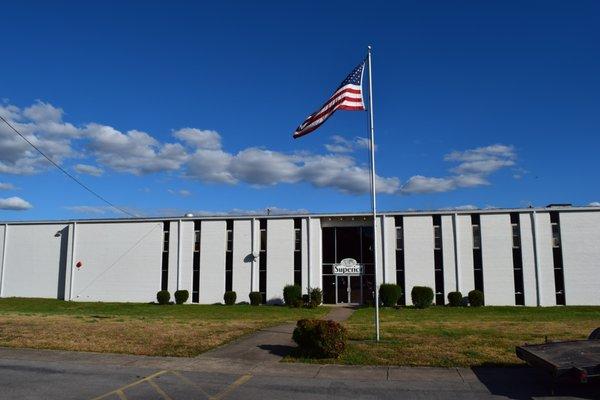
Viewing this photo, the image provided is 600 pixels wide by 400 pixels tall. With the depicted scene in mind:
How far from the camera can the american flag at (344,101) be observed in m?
15.3

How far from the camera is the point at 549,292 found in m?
33.7

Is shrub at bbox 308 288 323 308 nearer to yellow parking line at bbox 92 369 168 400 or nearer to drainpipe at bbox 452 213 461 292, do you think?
A: drainpipe at bbox 452 213 461 292

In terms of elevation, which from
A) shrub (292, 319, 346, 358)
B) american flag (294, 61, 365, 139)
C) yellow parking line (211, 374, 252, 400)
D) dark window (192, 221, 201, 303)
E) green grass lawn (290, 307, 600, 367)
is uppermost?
american flag (294, 61, 365, 139)

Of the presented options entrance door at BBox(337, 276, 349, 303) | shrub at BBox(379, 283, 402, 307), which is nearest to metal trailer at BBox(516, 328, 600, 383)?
shrub at BBox(379, 283, 402, 307)

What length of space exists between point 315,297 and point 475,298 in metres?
10.0

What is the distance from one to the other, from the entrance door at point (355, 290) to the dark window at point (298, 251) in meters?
3.61

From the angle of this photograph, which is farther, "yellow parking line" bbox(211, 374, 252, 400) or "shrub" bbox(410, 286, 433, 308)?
"shrub" bbox(410, 286, 433, 308)

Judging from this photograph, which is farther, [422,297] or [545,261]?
[545,261]

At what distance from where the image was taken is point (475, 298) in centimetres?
3331

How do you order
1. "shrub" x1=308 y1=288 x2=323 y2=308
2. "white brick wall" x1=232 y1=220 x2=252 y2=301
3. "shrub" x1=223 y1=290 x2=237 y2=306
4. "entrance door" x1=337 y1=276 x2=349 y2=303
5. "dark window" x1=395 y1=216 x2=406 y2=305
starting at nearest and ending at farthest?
1. "shrub" x1=308 y1=288 x2=323 y2=308
2. "dark window" x1=395 y1=216 x2=406 y2=305
3. "shrub" x1=223 y1=290 x2=237 y2=306
4. "entrance door" x1=337 y1=276 x2=349 y2=303
5. "white brick wall" x1=232 y1=220 x2=252 y2=301

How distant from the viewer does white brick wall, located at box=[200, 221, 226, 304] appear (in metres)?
37.7

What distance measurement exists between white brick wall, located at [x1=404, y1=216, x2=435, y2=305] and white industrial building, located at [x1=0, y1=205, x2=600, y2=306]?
0.07 m

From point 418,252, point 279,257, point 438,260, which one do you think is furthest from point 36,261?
point 438,260

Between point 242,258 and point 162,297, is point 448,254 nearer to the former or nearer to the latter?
point 242,258
